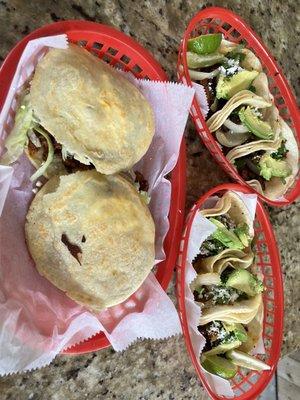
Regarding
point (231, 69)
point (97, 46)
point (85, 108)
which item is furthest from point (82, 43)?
point (231, 69)

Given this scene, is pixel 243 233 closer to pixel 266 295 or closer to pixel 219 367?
pixel 266 295

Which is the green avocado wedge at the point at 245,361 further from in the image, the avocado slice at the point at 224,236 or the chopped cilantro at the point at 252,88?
the chopped cilantro at the point at 252,88

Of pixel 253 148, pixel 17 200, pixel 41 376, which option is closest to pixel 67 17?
pixel 17 200

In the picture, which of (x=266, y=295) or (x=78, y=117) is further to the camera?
(x=266, y=295)

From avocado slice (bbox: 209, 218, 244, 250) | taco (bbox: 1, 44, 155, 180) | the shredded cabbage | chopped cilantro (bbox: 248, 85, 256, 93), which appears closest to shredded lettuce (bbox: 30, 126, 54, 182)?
taco (bbox: 1, 44, 155, 180)

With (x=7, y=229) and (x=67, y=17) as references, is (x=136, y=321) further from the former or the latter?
(x=67, y=17)

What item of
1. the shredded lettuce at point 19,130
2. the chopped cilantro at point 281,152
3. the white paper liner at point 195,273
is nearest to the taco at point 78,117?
the shredded lettuce at point 19,130
